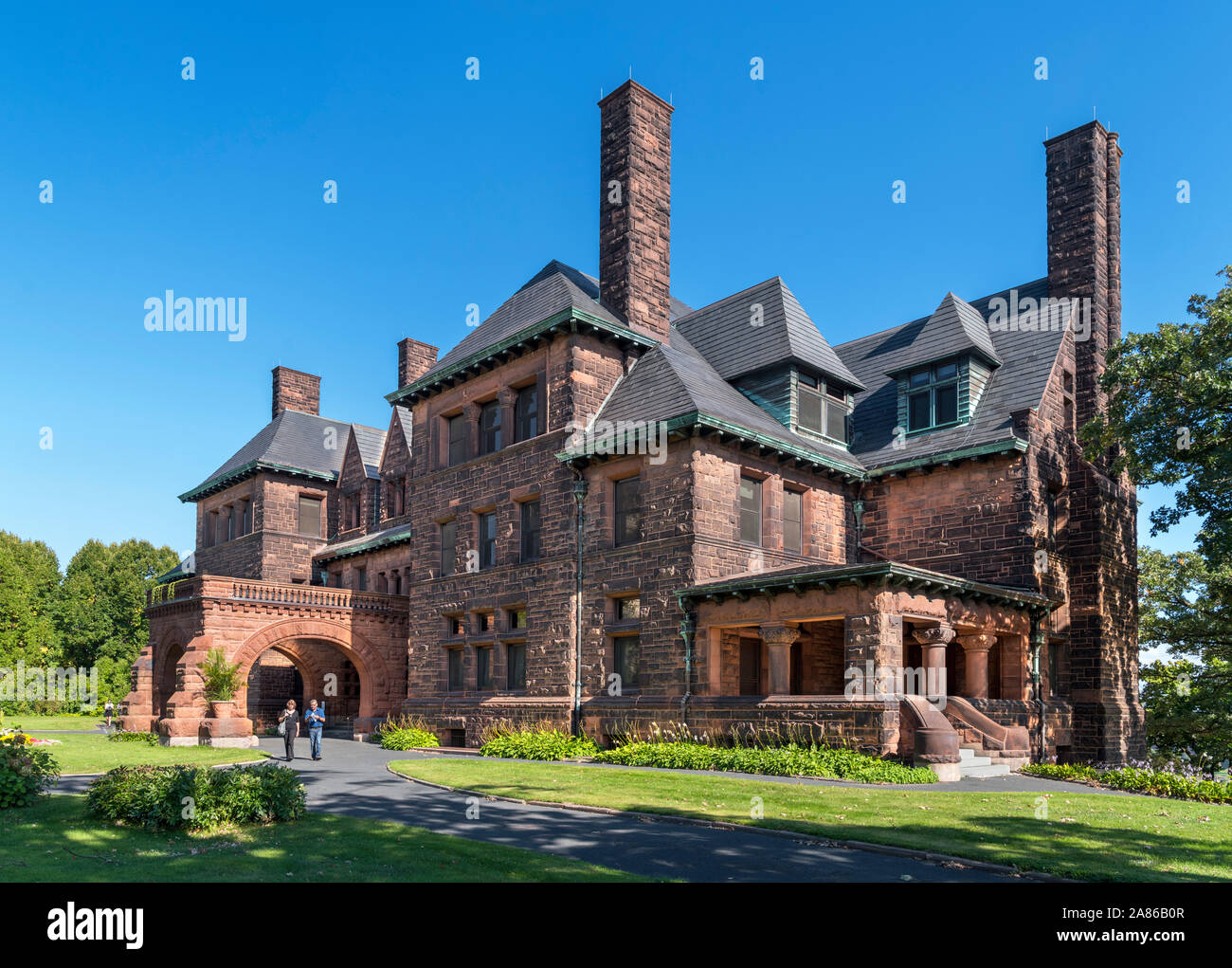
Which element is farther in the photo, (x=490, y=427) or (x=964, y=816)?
(x=490, y=427)

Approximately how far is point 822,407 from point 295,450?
25.3 metres

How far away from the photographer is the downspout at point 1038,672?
2384 cm

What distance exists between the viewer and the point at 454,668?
3039 cm

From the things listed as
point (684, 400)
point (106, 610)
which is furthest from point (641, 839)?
point (106, 610)

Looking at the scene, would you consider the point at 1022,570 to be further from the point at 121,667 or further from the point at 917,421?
the point at 121,667

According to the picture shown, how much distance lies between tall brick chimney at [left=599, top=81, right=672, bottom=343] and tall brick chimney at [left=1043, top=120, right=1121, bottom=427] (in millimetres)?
11217

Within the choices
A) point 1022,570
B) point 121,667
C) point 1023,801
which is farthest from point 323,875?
point 121,667

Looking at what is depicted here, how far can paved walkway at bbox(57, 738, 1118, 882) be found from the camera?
9.59 metres

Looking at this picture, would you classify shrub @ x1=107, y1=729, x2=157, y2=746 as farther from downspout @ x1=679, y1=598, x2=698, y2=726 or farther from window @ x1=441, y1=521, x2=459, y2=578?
downspout @ x1=679, y1=598, x2=698, y2=726

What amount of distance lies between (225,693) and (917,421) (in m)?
21.8

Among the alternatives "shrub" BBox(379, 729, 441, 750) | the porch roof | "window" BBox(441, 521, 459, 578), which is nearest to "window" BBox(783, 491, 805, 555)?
the porch roof

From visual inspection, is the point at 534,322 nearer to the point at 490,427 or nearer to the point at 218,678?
the point at 490,427

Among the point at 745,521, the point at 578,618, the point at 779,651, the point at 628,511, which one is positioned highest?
the point at 628,511

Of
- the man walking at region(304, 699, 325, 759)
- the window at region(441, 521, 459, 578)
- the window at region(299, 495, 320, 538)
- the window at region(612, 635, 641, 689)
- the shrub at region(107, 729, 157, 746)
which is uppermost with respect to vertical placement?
the window at region(299, 495, 320, 538)
